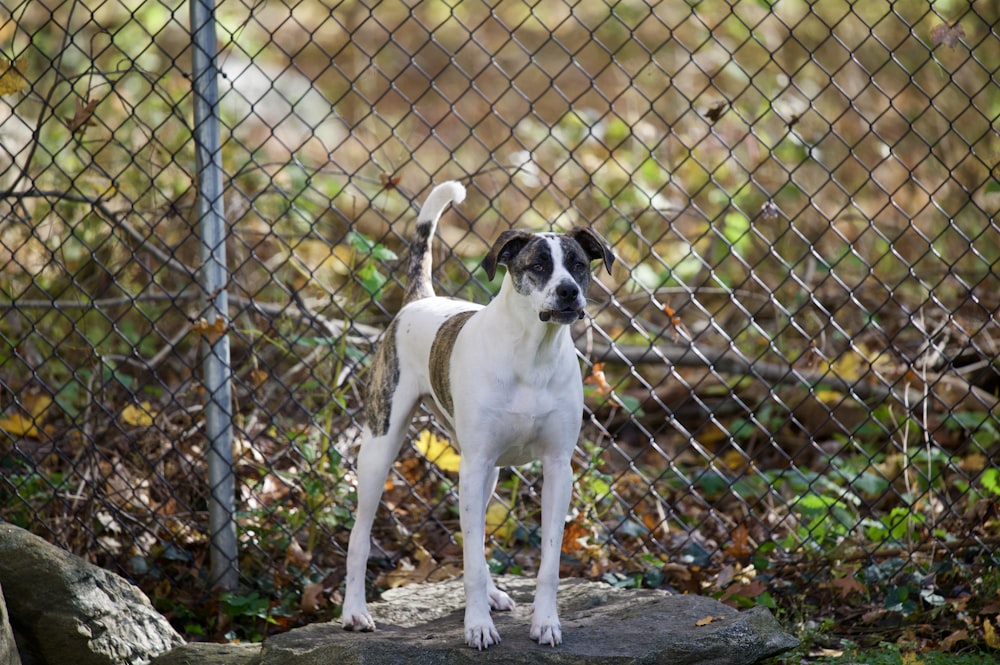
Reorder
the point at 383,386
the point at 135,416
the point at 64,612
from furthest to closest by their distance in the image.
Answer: the point at 135,416, the point at 383,386, the point at 64,612

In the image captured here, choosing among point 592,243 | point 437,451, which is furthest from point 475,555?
point 437,451

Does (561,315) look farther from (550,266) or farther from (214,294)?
(214,294)

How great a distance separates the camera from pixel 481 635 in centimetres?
311

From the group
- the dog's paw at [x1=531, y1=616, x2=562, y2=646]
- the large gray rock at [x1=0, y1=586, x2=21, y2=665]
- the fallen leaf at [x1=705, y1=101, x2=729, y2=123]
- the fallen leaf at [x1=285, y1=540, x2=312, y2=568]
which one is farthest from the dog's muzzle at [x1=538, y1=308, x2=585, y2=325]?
the fallen leaf at [x1=285, y1=540, x2=312, y2=568]

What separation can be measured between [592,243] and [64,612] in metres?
2.12

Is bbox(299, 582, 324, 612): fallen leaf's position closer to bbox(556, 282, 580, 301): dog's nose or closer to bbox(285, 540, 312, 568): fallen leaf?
bbox(285, 540, 312, 568): fallen leaf

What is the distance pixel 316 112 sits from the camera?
1040 centimetres

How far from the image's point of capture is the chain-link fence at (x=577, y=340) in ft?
13.4

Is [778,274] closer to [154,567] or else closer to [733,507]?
[733,507]

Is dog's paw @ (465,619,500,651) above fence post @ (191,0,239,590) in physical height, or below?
below

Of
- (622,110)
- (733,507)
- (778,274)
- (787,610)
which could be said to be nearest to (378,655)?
(787,610)

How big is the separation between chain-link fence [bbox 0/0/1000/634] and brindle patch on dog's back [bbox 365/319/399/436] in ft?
2.02

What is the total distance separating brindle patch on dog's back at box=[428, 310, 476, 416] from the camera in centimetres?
332

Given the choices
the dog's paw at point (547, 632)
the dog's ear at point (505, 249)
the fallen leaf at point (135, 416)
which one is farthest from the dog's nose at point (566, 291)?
Result: the fallen leaf at point (135, 416)
